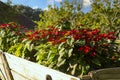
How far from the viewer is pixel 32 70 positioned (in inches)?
157

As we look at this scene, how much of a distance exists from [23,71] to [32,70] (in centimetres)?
35

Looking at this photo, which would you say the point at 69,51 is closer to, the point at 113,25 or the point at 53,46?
the point at 53,46

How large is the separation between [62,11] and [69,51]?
2579cm

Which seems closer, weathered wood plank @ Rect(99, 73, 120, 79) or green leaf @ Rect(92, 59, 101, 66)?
weathered wood plank @ Rect(99, 73, 120, 79)

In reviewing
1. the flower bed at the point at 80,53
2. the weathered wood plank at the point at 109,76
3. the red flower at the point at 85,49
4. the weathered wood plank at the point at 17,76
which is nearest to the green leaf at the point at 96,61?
the flower bed at the point at 80,53

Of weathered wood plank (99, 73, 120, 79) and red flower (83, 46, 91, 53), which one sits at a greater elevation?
red flower (83, 46, 91, 53)

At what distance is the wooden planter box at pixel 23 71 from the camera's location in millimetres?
3431

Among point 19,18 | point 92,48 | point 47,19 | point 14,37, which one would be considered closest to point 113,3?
point 47,19

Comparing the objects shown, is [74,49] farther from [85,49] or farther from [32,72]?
[32,72]

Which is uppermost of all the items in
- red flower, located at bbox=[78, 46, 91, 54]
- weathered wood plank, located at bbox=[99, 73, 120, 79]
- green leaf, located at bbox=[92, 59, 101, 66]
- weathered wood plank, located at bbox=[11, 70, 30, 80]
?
red flower, located at bbox=[78, 46, 91, 54]

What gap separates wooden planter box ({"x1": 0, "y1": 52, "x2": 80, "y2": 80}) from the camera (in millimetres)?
3431

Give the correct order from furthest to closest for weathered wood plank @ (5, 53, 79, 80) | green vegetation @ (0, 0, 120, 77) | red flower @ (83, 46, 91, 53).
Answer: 1. green vegetation @ (0, 0, 120, 77)
2. red flower @ (83, 46, 91, 53)
3. weathered wood plank @ (5, 53, 79, 80)

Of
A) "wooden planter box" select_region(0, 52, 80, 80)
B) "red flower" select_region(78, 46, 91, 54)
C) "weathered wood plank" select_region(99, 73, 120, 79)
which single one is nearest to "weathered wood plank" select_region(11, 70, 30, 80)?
"wooden planter box" select_region(0, 52, 80, 80)

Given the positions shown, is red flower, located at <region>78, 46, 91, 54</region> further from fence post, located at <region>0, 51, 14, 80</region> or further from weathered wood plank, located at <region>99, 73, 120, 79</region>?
fence post, located at <region>0, 51, 14, 80</region>
